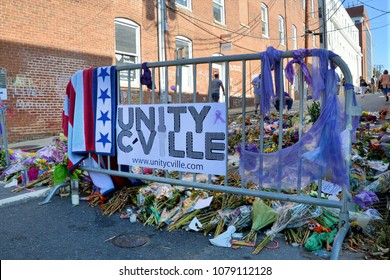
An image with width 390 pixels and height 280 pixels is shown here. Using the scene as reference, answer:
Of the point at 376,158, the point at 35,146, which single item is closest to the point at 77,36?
the point at 35,146

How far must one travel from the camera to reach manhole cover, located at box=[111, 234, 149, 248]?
3174mm

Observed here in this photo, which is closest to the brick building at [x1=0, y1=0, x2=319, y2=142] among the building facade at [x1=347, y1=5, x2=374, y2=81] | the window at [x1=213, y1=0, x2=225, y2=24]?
the window at [x1=213, y1=0, x2=225, y2=24]

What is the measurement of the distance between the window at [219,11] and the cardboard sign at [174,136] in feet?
54.4

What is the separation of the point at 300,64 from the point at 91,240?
2.54 m

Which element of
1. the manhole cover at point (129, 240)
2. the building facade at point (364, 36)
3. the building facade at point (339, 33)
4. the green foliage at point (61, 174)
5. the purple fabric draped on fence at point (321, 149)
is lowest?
the manhole cover at point (129, 240)

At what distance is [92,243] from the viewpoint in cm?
321

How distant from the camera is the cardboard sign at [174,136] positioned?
3.45m

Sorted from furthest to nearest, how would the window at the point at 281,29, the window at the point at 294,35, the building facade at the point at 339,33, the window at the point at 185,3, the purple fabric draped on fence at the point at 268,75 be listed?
the building facade at the point at 339,33, the window at the point at 294,35, the window at the point at 281,29, the window at the point at 185,3, the purple fabric draped on fence at the point at 268,75

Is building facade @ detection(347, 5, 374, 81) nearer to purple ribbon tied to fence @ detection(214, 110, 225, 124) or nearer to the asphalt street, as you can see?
purple ribbon tied to fence @ detection(214, 110, 225, 124)

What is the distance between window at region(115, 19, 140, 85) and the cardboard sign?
9029 millimetres

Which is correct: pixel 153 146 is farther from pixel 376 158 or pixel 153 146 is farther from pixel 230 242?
pixel 376 158

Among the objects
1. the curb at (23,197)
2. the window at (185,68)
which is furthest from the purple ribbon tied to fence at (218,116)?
the window at (185,68)

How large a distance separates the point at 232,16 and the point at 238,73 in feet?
11.4

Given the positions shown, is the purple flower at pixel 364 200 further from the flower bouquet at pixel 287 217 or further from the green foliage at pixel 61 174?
the green foliage at pixel 61 174
